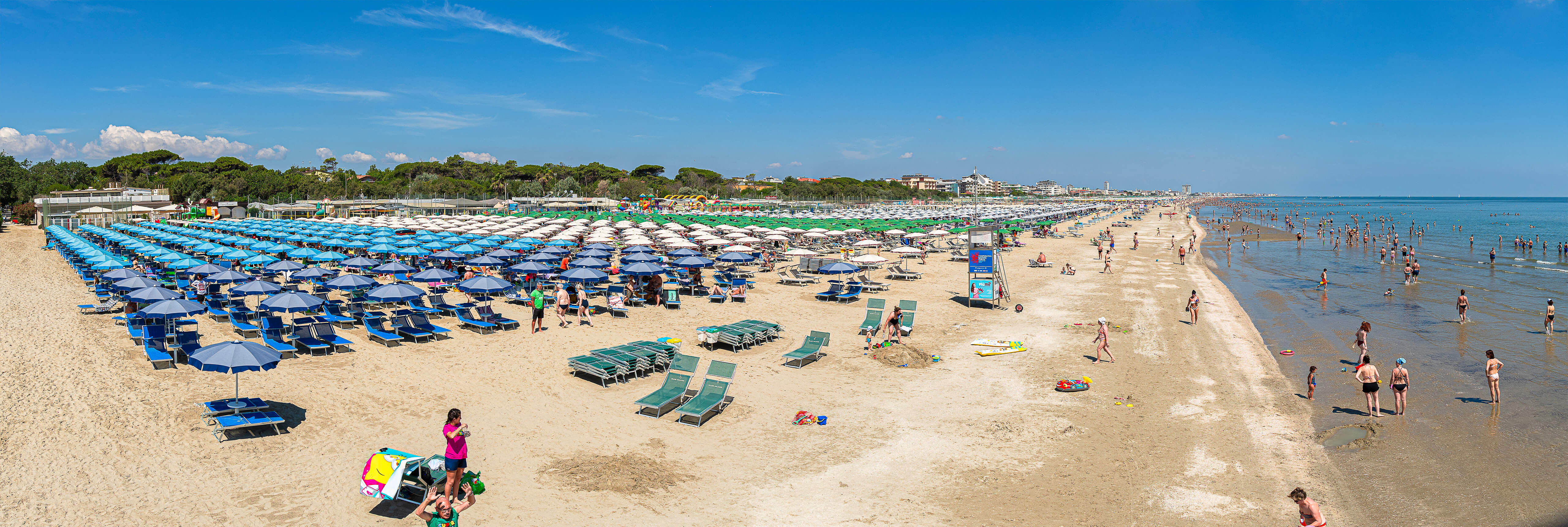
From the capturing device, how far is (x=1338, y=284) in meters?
26.2

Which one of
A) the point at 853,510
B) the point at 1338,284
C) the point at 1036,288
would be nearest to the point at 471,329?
the point at 853,510

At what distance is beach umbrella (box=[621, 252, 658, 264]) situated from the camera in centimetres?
2069

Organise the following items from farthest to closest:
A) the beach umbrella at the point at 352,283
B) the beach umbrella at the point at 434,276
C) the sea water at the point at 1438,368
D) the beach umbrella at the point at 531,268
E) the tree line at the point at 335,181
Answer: the tree line at the point at 335,181 → the beach umbrella at the point at 531,268 → the beach umbrella at the point at 434,276 → the beach umbrella at the point at 352,283 → the sea water at the point at 1438,368

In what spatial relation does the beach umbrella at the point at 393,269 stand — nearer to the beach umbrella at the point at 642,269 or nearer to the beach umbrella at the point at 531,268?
the beach umbrella at the point at 531,268

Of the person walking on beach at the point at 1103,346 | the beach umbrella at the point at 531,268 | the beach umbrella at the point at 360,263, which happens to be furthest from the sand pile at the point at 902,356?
the beach umbrella at the point at 360,263

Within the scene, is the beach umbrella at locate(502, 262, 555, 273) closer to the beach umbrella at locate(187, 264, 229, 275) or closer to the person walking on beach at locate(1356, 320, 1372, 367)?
the beach umbrella at locate(187, 264, 229, 275)

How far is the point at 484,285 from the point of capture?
1525cm

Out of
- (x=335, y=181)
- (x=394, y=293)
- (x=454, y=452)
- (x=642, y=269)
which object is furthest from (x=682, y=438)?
(x=335, y=181)

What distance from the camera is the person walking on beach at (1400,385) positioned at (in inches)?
404

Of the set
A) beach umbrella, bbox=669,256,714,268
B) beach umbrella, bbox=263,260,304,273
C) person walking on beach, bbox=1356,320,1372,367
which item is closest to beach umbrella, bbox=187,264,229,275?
beach umbrella, bbox=263,260,304,273

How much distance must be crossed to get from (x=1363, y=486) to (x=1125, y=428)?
8.17ft

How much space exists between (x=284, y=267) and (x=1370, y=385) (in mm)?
23191

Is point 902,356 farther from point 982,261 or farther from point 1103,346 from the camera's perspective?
point 982,261

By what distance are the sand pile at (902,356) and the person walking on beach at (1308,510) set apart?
665 cm
